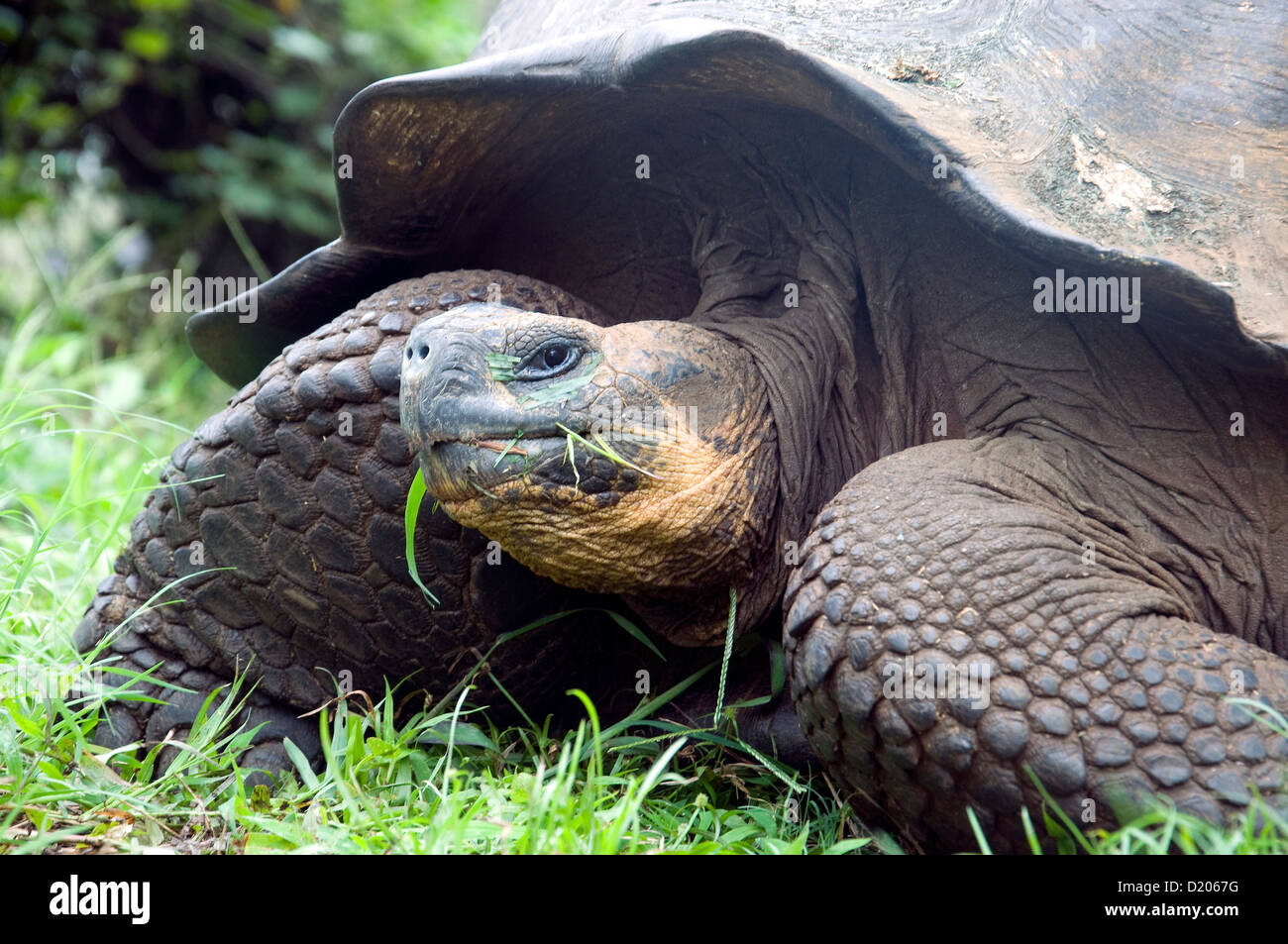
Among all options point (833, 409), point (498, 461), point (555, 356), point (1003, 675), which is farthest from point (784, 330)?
point (1003, 675)

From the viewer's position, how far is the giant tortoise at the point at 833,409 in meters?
1.79

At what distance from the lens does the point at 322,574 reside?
7.99 ft

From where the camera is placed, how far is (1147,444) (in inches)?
83.4

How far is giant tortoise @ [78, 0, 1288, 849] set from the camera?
1792 millimetres

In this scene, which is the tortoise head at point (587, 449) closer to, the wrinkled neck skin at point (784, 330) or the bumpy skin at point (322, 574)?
the wrinkled neck skin at point (784, 330)

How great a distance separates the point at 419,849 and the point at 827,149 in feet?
5.14

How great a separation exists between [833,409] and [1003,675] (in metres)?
0.82

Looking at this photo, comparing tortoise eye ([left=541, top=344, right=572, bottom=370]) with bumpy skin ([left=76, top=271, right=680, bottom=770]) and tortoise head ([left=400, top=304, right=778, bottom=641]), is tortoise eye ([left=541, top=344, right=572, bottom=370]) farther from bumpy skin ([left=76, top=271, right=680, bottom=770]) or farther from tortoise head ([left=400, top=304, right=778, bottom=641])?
bumpy skin ([left=76, top=271, right=680, bottom=770])

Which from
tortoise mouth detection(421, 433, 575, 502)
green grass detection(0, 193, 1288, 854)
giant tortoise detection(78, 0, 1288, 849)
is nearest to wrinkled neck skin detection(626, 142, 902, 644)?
giant tortoise detection(78, 0, 1288, 849)

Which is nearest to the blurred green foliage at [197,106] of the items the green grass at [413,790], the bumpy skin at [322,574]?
the green grass at [413,790]

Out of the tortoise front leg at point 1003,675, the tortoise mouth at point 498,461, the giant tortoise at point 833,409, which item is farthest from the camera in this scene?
the tortoise mouth at point 498,461

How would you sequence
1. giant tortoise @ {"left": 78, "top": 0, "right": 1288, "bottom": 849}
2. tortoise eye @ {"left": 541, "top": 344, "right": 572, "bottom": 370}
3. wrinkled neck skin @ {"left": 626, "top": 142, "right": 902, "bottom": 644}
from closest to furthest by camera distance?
giant tortoise @ {"left": 78, "top": 0, "right": 1288, "bottom": 849}
tortoise eye @ {"left": 541, "top": 344, "right": 572, "bottom": 370}
wrinkled neck skin @ {"left": 626, "top": 142, "right": 902, "bottom": 644}

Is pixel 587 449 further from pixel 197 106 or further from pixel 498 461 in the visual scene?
pixel 197 106

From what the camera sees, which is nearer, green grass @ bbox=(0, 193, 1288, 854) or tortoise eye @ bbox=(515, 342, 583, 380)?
green grass @ bbox=(0, 193, 1288, 854)
